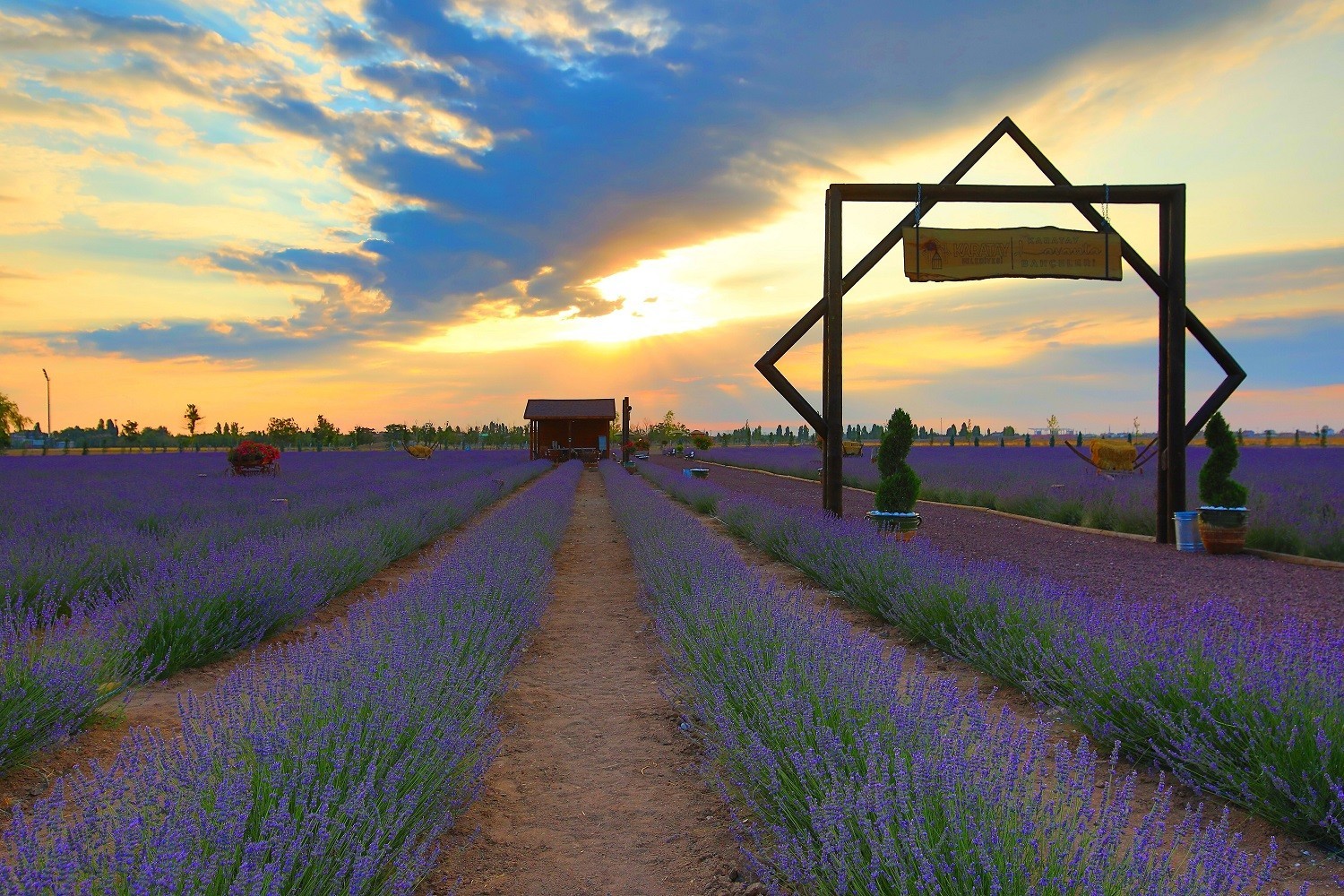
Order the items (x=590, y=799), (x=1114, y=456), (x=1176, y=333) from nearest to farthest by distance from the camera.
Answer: (x=590, y=799) < (x=1176, y=333) < (x=1114, y=456)

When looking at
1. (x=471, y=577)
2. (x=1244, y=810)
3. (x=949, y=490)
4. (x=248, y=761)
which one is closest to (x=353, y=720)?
(x=248, y=761)

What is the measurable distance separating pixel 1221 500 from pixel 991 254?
3.58m

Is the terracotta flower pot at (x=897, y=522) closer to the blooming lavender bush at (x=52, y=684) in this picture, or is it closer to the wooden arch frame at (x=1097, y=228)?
the wooden arch frame at (x=1097, y=228)

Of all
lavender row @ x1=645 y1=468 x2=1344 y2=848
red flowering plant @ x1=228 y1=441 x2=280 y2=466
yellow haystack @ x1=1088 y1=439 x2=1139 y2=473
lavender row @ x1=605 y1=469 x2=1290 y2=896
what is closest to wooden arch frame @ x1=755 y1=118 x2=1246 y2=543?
lavender row @ x1=645 y1=468 x2=1344 y2=848

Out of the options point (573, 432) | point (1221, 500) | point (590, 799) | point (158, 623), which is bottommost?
point (590, 799)

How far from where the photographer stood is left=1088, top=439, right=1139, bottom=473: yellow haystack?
15539 millimetres

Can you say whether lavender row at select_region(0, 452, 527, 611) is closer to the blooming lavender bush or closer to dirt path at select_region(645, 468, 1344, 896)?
the blooming lavender bush

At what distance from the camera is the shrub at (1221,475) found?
7871 millimetres

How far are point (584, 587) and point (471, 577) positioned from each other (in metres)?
2.12

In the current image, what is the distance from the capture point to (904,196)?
8.27 m

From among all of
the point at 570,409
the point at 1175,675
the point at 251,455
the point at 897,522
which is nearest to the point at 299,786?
the point at 1175,675

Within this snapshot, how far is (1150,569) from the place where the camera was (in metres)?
6.71

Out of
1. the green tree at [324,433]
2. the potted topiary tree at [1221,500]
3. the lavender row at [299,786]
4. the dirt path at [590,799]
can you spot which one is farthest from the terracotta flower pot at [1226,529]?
the green tree at [324,433]

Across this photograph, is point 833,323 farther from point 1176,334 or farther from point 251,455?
point 251,455
